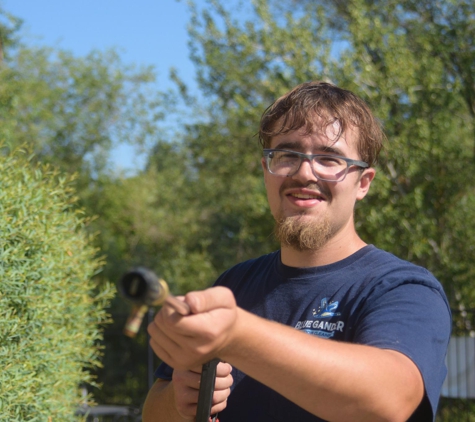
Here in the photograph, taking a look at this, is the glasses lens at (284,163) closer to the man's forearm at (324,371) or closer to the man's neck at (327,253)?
the man's neck at (327,253)

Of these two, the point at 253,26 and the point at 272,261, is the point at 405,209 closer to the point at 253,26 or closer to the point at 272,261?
the point at 253,26

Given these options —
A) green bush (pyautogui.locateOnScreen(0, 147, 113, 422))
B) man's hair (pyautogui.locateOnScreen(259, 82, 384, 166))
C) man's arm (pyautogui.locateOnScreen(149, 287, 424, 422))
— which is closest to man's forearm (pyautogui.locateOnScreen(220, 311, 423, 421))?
man's arm (pyautogui.locateOnScreen(149, 287, 424, 422))

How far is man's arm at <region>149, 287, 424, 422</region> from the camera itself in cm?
117

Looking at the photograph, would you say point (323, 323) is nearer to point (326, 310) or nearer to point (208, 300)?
point (326, 310)

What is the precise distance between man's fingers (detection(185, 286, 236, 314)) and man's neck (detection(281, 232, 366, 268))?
0.79 m

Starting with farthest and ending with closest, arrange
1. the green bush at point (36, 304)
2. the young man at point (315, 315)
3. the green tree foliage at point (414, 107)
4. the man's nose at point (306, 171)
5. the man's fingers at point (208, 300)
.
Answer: the green tree foliage at point (414, 107) < the green bush at point (36, 304) < the man's nose at point (306, 171) < the young man at point (315, 315) < the man's fingers at point (208, 300)

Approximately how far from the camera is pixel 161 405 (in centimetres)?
204

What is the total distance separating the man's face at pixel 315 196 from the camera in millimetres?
1908

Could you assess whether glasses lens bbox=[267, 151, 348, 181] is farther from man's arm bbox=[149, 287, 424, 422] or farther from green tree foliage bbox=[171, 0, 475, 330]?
green tree foliage bbox=[171, 0, 475, 330]

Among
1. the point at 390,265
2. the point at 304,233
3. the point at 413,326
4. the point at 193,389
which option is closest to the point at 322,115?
the point at 304,233

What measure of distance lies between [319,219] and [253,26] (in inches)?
356

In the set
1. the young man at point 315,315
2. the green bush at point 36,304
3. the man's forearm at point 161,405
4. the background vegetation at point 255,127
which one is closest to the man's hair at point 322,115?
the young man at point 315,315

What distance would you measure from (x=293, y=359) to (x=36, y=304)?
1.85m

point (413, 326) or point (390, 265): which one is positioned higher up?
point (390, 265)
